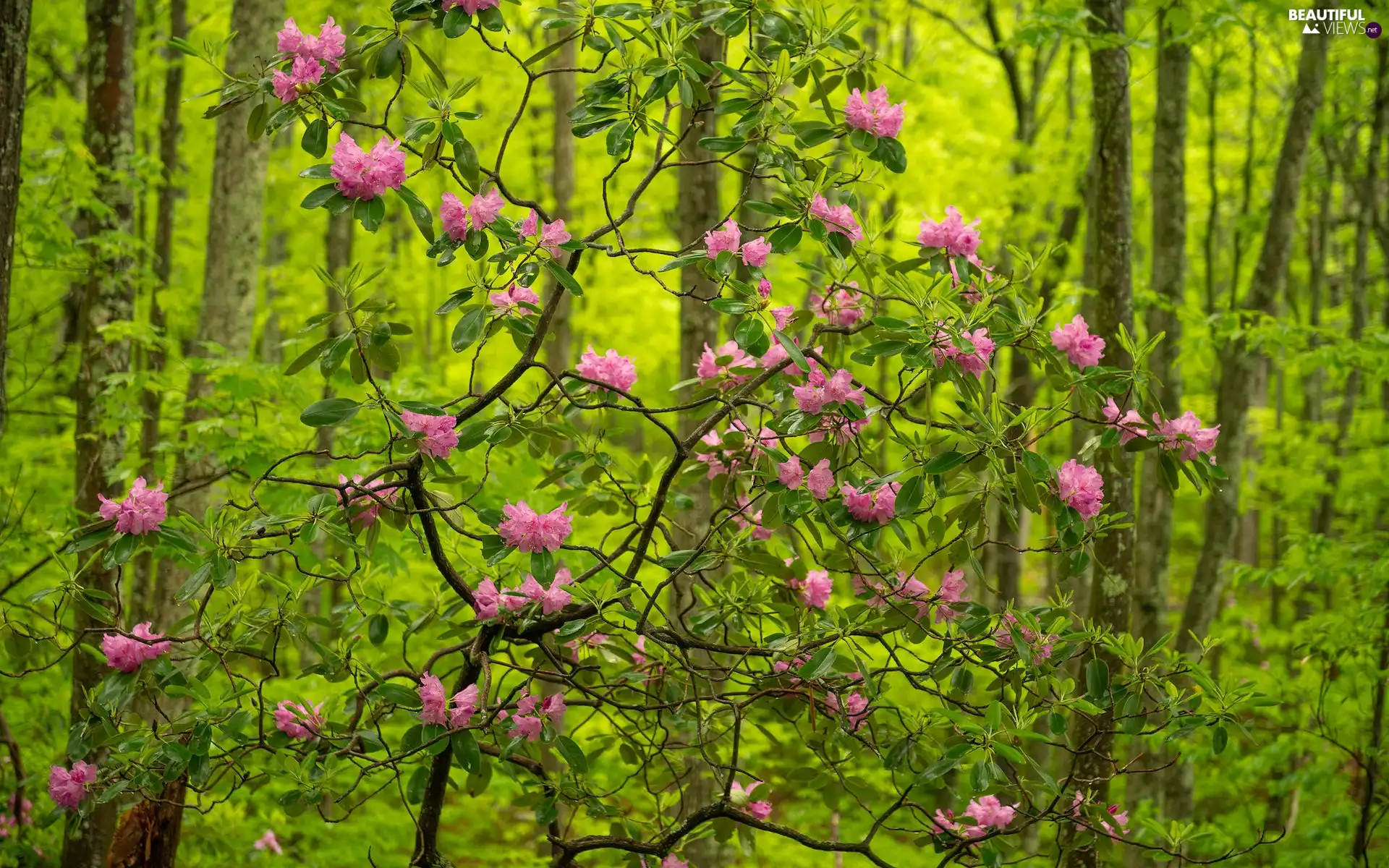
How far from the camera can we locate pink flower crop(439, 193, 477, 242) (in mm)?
2367

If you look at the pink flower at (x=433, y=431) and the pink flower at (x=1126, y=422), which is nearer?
the pink flower at (x=433, y=431)

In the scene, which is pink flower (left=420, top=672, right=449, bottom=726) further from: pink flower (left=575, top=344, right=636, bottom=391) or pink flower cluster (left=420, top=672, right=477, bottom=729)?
pink flower (left=575, top=344, right=636, bottom=391)

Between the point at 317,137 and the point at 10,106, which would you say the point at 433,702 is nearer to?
the point at 317,137

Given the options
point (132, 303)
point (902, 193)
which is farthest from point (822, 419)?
point (902, 193)

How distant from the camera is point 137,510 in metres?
2.35

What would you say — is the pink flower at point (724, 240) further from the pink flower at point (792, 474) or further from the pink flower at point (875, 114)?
the pink flower at point (792, 474)

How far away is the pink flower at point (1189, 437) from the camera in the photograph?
2.48 m

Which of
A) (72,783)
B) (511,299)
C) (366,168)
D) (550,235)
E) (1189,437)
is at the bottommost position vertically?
(72,783)

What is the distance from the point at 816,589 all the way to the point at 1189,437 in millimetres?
1062

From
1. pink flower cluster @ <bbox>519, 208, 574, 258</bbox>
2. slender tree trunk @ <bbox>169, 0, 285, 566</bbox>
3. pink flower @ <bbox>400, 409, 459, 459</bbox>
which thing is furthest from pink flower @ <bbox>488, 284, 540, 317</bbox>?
slender tree trunk @ <bbox>169, 0, 285, 566</bbox>

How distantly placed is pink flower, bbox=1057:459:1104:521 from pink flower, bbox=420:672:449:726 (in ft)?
4.72

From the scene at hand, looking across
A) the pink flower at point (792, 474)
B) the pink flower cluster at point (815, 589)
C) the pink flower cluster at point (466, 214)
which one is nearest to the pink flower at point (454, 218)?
the pink flower cluster at point (466, 214)

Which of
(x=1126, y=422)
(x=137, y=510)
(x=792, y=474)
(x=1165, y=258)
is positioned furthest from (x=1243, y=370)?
(x=137, y=510)

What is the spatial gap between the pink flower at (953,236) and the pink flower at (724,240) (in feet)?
1.67
